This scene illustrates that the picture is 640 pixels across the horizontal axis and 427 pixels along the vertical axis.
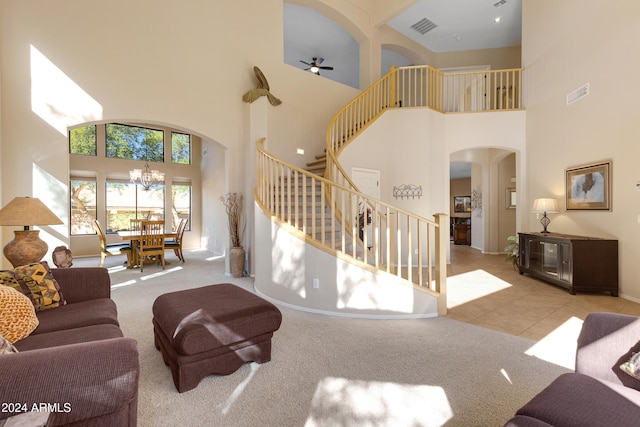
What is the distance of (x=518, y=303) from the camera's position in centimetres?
406

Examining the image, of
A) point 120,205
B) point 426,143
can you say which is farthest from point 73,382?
point 120,205

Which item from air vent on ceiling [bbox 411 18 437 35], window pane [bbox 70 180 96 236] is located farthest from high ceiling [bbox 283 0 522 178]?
window pane [bbox 70 180 96 236]

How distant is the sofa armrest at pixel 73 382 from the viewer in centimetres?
107

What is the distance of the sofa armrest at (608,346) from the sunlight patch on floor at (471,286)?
2.35 meters

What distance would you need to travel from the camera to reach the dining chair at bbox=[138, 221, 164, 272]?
6.10 metres

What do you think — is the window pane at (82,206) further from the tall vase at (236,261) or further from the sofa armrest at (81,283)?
the sofa armrest at (81,283)

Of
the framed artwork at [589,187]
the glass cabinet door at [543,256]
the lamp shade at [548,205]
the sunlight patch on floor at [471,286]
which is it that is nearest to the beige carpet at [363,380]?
the sunlight patch on floor at [471,286]

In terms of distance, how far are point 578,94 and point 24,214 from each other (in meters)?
7.80

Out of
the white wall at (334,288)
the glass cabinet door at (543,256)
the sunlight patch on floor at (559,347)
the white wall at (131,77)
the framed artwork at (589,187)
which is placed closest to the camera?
the sunlight patch on floor at (559,347)

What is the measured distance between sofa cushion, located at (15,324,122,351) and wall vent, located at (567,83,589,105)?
688 centimetres

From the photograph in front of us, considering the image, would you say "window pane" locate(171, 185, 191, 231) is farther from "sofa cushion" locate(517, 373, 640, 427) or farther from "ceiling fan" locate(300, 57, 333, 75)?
"sofa cushion" locate(517, 373, 640, 427)

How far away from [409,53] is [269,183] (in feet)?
23.6

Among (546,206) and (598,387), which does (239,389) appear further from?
(546,206)

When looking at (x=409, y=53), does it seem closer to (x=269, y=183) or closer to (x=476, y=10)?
(x=476, y=10)
